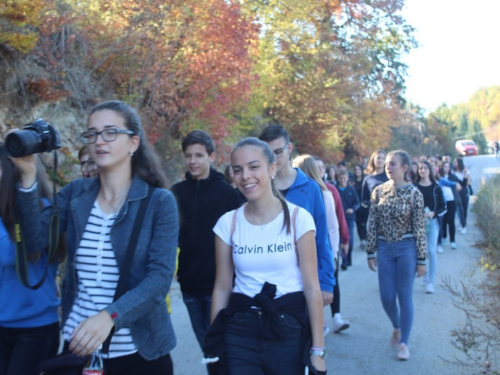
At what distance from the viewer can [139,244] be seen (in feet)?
8.83

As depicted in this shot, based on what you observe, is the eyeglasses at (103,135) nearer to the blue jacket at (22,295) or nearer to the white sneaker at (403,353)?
the blue jacket at (22,295)

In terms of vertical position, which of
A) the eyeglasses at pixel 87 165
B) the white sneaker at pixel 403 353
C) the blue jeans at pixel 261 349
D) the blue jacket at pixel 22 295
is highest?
the eyeglasses at pixel 87 165

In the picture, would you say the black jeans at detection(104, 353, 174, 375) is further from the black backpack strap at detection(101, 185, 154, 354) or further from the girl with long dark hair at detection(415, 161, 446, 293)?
the girl with long dark hair at detection(415, 161, 446, 293)

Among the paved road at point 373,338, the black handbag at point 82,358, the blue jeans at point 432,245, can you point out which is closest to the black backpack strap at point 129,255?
the black handbag at point 82,358

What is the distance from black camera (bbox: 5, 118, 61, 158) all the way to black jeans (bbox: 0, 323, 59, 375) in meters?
1.11

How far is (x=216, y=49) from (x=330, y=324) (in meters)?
6.38

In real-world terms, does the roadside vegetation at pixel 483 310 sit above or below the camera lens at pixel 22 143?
below

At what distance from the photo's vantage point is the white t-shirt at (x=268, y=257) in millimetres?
3234

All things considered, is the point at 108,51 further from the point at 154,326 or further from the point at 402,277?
the point at 154,326

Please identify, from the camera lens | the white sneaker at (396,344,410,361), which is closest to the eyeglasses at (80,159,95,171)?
the camera lens

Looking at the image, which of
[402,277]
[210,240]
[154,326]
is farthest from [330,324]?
[154,326]

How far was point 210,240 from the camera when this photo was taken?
4.48 meters

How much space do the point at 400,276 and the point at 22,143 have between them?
14.7 ft

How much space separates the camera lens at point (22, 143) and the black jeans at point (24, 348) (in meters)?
1.10
